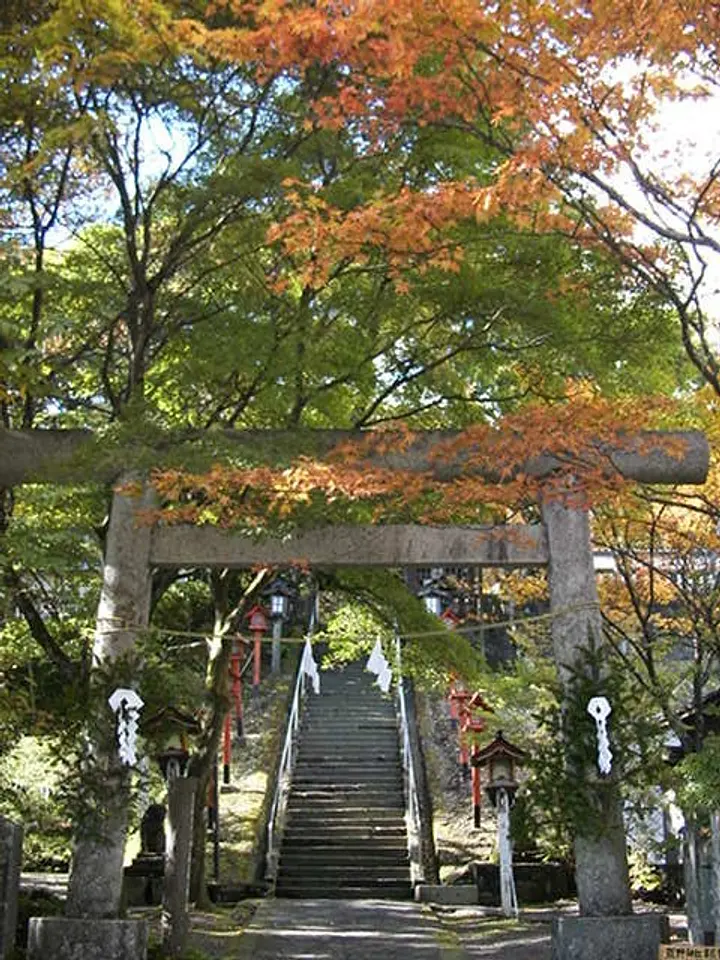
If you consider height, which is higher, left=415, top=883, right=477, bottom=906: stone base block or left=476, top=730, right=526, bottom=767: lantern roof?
left=476, top=730, right=526, bottom=767: lantern roof

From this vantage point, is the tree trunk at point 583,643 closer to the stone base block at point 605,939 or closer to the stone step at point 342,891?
the stone base block at point 605,939

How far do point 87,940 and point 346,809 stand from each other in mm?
10273

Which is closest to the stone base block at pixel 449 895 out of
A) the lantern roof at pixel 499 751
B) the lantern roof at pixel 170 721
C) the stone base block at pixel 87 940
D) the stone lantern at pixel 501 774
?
the stone lantern at pixel 501 774

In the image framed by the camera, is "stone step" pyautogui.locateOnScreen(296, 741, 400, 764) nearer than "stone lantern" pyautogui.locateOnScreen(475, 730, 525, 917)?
No

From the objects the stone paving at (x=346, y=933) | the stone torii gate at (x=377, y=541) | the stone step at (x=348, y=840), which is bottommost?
the stone paving at (x=346, y=933)

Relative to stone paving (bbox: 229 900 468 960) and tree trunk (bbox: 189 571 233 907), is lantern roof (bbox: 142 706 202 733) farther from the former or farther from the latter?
stone paving (bbox: 229 900 468 960)

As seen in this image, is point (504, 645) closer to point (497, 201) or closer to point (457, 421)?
point (457, 421)

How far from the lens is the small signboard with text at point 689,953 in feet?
23.8

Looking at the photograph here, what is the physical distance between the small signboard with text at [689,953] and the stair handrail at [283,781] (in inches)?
325

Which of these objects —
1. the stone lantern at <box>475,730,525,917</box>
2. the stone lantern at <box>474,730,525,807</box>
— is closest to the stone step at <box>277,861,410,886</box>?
the stone lantern at <box>475,730,525,917</box>

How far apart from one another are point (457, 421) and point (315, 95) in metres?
4.23

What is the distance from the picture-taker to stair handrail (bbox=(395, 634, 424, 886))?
16.6 metres

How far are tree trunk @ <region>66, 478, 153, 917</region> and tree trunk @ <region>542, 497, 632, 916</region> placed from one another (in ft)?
12.8

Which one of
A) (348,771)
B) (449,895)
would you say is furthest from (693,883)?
(348,771)
